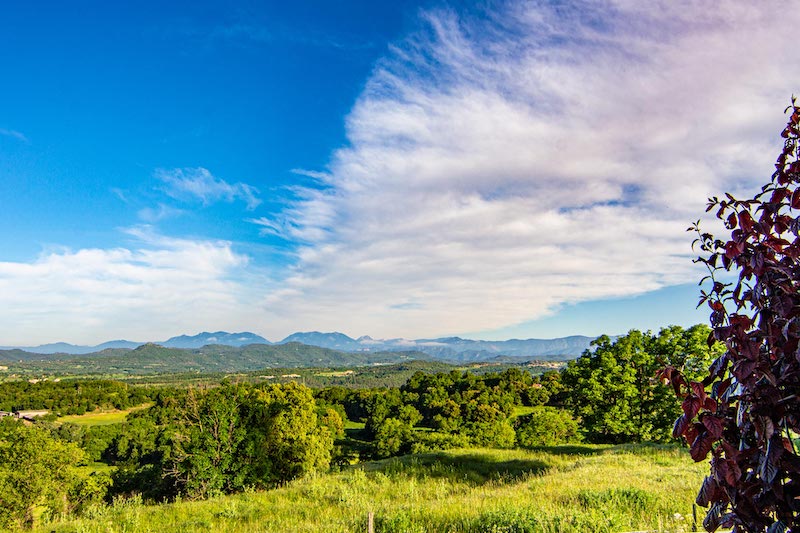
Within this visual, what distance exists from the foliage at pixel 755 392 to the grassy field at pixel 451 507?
584cm

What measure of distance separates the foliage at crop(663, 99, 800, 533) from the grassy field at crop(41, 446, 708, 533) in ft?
19.1

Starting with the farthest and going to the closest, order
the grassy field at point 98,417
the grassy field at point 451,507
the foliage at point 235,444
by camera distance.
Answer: the grassy field at point 98,417 → the foliage at point 235,444 → the grassy field at point 451,507

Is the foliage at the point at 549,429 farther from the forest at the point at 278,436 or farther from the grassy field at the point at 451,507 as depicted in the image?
the grassy field at the point at 451,507

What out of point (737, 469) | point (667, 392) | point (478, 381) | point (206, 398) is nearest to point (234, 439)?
point (206, 398)

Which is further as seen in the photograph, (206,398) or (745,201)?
(206,398)

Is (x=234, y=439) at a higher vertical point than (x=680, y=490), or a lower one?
lower

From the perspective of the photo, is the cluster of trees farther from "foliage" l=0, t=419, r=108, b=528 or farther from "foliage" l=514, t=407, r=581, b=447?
"foliage" l=0, t=419, r=108, b=528

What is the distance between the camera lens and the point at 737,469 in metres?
2.24

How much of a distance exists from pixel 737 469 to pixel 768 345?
0.74 meters

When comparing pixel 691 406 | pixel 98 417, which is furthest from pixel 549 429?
pixel 98 417

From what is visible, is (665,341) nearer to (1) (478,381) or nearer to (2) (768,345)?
(2) (768,345)

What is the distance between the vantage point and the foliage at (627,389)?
3089 centimetres

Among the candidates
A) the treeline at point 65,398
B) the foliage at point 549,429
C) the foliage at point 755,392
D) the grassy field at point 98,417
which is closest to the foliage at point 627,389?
the foliage at point 755,392

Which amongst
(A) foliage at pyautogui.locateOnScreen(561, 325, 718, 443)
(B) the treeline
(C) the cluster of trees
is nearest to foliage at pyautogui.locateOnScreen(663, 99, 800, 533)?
(A) foliage at pyautogui.locateOnScreen(561, 325, 718, 443)
